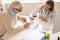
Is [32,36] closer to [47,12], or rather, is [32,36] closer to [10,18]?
[10,18]

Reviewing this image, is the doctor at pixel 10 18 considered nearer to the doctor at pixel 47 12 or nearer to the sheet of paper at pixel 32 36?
the sheet of paper at pixel 32 36

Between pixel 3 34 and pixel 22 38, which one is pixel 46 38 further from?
pixel 3 34

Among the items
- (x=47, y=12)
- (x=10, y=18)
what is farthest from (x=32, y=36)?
(x=47, y=12)

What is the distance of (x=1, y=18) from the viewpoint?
146 cm

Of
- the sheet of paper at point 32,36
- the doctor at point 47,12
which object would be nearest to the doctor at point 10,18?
the sheet of paper at point 32,36

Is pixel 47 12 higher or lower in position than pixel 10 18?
lower

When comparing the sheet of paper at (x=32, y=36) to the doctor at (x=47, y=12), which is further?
the doctor at (x=47, y=12)

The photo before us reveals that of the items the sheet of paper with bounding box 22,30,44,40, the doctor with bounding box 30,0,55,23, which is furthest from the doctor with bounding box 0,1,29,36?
the doctor with bounding box 30,0,55,23

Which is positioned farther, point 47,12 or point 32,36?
point 47,12

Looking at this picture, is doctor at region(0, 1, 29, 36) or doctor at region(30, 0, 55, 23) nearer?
doctor at region(0, 1, 29, 36)

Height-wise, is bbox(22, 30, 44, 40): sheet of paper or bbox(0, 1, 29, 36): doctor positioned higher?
bbox(0, 1, 29, 36): doctor

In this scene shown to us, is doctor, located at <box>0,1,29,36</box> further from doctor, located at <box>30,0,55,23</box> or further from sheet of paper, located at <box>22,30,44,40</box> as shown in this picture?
doctor, located at <box>30,0,55,23</box>

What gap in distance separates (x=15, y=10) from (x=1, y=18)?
0.18 m

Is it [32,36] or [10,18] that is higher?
[10,18]
